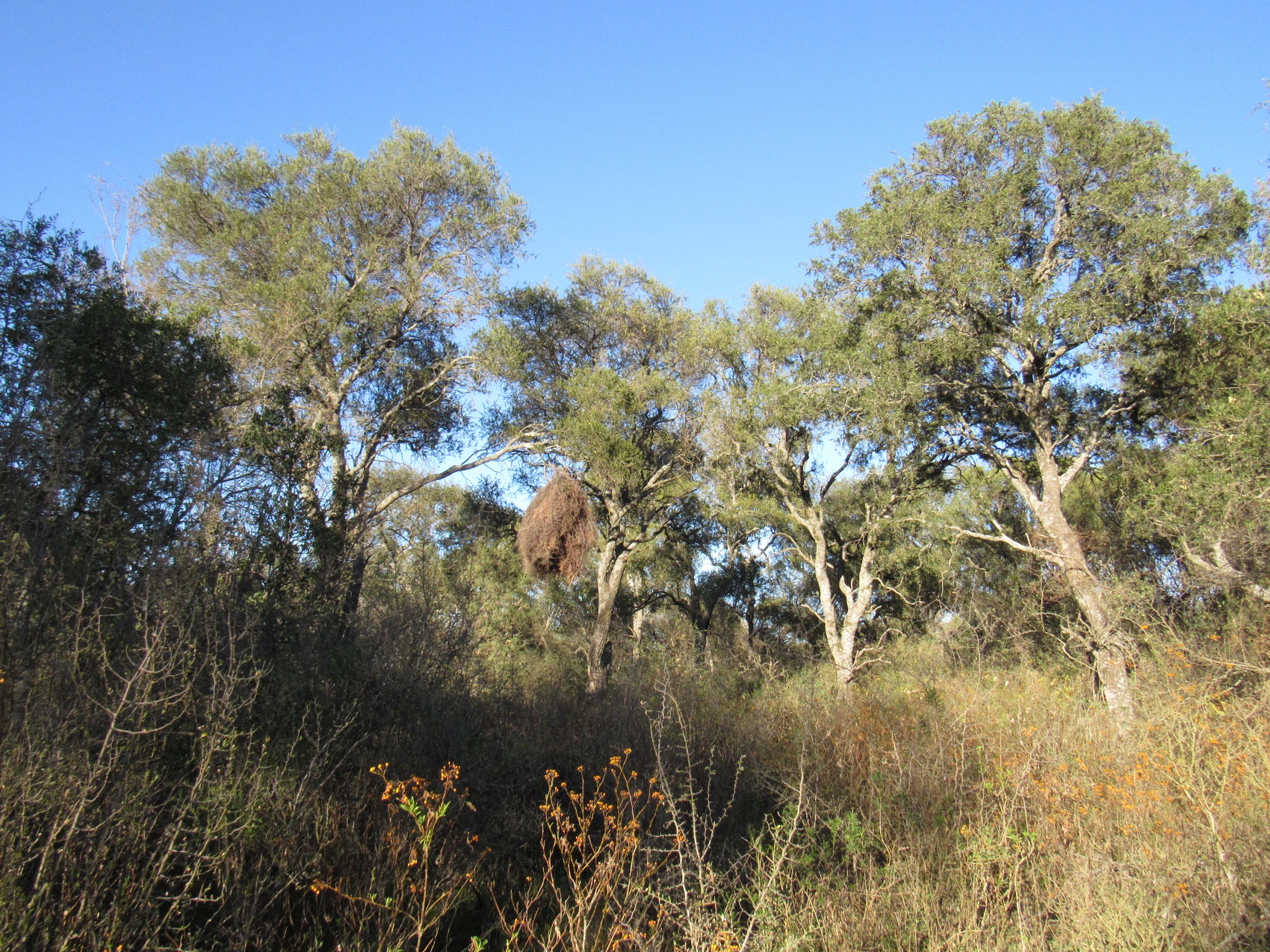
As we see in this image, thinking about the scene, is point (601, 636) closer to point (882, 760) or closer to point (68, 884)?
point (882, 760)

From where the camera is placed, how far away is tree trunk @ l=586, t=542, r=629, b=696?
48.8 ft

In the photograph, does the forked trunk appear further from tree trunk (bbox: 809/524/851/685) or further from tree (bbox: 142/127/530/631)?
tree (bbox: 142/127/530/631)

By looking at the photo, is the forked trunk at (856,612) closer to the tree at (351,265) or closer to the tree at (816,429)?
the tree at (816,429)

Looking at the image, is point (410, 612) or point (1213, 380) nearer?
point (410, 612)

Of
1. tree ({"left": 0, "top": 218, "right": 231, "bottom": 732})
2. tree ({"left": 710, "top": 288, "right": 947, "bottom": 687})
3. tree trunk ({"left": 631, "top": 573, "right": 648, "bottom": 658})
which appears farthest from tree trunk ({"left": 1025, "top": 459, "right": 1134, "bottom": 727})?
tree trunk ({"left": 631, "top": 573, "right": 648, "bottom": 658})

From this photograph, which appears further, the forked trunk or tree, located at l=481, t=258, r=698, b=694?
the forked trunk

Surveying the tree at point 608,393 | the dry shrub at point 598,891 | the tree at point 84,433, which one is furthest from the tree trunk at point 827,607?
the tree at point 84,433

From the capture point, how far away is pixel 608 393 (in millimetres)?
14906

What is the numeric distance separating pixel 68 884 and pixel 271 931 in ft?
4.20

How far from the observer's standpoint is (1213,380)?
11391 mm

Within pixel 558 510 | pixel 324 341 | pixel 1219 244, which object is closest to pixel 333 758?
pixel 558 510

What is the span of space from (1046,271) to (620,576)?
1064 cm

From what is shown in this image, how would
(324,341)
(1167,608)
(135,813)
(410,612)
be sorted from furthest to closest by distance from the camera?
(324,341)
(1167,608)
(410,612)
(135,813)

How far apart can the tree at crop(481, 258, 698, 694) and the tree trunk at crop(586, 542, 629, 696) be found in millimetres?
26
